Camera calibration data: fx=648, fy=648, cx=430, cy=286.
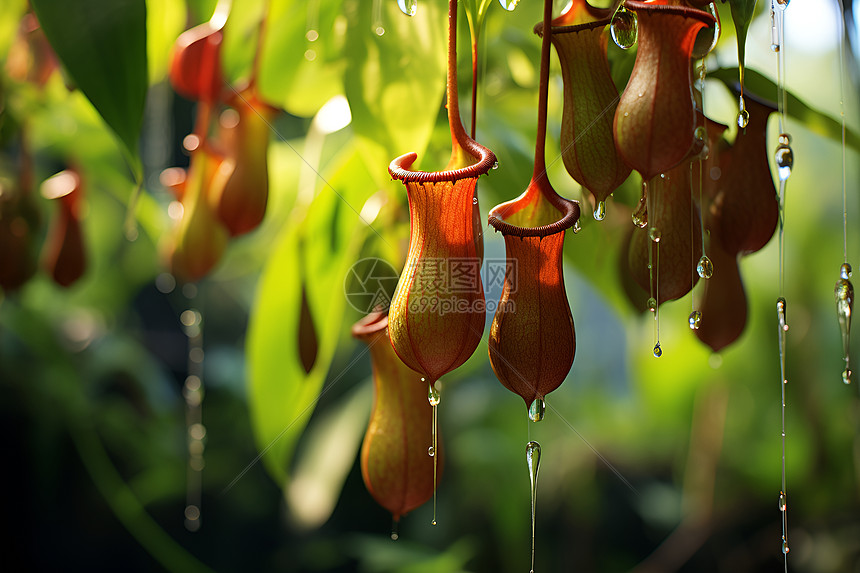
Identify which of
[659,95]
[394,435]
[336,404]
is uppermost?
[659,95]

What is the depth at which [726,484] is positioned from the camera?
0.67 meters

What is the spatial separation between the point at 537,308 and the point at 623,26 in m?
0.07

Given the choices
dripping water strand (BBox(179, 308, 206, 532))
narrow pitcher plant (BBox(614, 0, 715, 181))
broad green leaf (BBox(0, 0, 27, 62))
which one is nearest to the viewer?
narrow pitcher plant (BBox(614, 0, 715, 181))

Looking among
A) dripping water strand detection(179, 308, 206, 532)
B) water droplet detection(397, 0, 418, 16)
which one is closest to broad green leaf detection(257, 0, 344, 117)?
water droplet detection(397, 0, 418, 16)

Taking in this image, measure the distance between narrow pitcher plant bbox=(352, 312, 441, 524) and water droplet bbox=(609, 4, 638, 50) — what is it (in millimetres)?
120

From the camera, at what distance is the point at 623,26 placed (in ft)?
0.53

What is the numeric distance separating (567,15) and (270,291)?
23 cm

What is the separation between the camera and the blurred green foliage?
0.36 meters

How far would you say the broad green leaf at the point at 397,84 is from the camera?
218 millimetres

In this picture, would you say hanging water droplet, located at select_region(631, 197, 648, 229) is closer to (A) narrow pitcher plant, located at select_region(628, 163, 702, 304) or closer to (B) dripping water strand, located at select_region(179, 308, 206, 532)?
(A) narrow pitcher plant, located at select_region(628, 163, 702, 304)

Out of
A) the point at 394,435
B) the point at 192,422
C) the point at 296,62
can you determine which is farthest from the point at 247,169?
the point at 192,422

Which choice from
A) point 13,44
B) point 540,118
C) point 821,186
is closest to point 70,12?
point 540,118

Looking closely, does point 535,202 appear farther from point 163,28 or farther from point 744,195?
point 163,28

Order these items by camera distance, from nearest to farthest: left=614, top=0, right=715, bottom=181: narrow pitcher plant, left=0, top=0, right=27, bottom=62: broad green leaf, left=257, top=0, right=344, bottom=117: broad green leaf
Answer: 1. left=614, top=0, right=715, bottom=181: narrow pitcher plant
2. left=257, top=0, right=344, bottom=117: broad green leaf
3. left=0, top=0, right=27, bottom=62: broad green leaf
